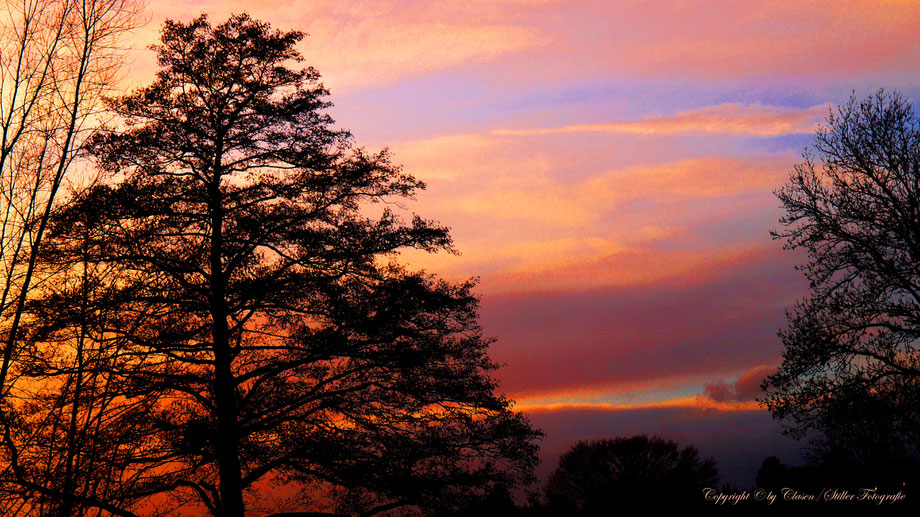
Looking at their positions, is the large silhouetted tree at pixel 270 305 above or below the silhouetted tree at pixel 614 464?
above

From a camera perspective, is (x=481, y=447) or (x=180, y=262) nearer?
(x=180, y=262)

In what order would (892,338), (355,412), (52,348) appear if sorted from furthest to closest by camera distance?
(892,338)
(355,412)
(52,348)

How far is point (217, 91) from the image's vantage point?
14.3 meters

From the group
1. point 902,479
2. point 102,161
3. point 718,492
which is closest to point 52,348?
point 102,161

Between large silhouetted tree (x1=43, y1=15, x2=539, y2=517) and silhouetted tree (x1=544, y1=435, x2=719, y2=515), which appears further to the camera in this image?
silhouetted tree (x1=544, y1=435, x2=719, y2=515)

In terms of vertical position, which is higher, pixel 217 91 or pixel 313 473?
pixel 217 91

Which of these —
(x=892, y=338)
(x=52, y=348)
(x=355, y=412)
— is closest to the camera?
(x=52, y=348)

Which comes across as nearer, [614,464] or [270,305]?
[270,305]

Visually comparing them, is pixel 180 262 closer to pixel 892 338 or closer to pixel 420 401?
pixel 420 401

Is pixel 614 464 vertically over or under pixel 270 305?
under

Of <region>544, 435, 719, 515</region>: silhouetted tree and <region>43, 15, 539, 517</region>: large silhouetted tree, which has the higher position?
<region>43, 15, 539, 517</region>: large silhouetted tree

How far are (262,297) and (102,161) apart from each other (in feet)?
13.6

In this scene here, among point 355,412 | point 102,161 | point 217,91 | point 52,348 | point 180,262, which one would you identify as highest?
point 217,91

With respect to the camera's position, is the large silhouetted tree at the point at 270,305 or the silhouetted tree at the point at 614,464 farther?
the silhouetted tree at the point at 614,464
